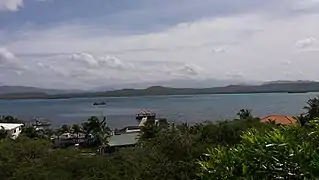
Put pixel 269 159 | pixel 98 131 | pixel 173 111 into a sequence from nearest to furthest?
pixel 269 159, pixel 98 131, pixel 173 111

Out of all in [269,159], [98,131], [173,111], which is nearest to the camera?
[269,159]

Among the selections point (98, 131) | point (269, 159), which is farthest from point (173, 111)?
point (269, 159)

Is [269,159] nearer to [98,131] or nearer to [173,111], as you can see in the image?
[98,131]

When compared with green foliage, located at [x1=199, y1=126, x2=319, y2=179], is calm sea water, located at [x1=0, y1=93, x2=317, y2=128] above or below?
below

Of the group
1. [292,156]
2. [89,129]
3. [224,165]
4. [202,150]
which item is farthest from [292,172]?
[89,129]

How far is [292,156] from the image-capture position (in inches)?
96.0

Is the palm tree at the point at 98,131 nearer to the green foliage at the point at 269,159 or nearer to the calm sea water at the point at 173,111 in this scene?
the calm sea water at the point at 173,111

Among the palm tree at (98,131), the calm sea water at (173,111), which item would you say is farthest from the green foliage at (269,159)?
the calm sea water at (173,111)

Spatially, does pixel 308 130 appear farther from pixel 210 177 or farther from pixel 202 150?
pixel 202 150

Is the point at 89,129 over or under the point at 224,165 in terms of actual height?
under

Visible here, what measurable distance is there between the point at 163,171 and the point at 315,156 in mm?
9787

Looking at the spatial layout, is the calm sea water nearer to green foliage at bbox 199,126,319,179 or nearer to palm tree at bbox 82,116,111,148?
palm tree at bbox 82,116,111,148

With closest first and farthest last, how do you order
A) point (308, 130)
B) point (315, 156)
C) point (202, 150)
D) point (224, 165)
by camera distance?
1. point (315, 156)
2. point (224, 165)
3. point (308, 130)
4. point (202, 150)

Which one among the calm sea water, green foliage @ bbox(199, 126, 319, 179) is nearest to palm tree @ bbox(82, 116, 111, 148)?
the calm sea water
